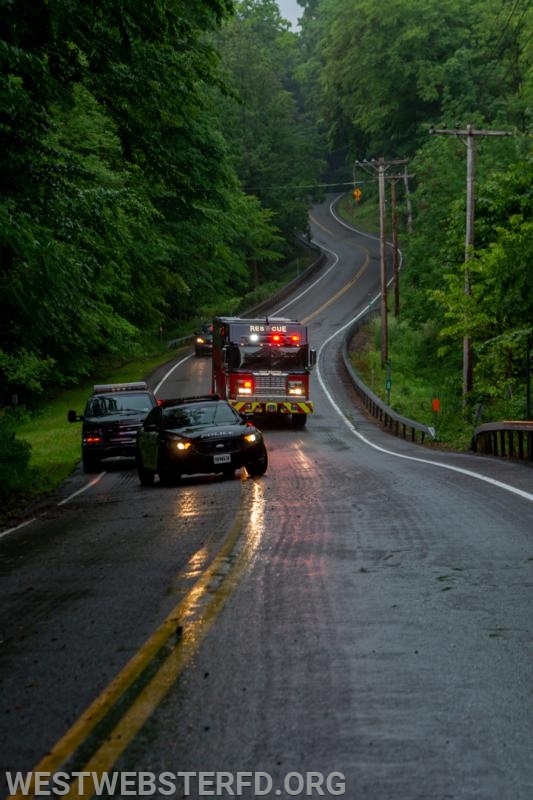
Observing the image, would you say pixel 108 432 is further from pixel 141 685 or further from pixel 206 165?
pixel 141 685

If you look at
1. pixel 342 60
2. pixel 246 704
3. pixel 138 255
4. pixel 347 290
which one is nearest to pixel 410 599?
pixel 246 704

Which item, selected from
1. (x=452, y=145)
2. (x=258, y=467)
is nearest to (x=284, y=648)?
(x=258, y=467)

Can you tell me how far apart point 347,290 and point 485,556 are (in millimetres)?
80498

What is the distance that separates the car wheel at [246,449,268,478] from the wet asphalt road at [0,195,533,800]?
5.35 metres

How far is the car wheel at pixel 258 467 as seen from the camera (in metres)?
19.8

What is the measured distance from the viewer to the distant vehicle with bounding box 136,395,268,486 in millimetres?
19297

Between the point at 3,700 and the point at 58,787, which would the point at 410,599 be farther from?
the point at 58,787

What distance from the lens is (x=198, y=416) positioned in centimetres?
2073

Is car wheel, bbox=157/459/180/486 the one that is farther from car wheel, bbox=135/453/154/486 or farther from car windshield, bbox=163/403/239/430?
car windshield, bbox=163/403/239/430

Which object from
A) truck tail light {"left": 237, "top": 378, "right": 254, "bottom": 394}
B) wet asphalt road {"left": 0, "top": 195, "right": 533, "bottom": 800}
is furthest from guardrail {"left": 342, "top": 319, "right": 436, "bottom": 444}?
wet asphalt road {"left": 0, "top": 195, "right": 533, "bottom": 800}

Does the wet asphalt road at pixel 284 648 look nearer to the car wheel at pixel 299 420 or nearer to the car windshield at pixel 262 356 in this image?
the car windshield at pixel 262 356

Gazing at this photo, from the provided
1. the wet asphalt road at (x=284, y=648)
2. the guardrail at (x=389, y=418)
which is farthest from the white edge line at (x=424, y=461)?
the guardrail at (x=389, y=418)

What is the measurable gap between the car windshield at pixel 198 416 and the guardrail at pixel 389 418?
1350 centimetres

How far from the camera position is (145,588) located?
8.69 metres
